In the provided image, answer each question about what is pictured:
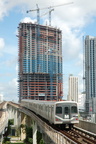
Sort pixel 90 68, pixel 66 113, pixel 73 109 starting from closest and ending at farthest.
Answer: pixel 66 113 → pixel 73 109 → pixel 90 68

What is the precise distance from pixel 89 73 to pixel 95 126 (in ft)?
538

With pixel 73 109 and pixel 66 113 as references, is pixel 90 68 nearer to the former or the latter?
pixel 73 109

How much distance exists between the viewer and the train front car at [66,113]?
28.2 metres

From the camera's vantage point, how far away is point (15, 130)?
94.2 meters

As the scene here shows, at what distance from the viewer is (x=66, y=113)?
28.5m

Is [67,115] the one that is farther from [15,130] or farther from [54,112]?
[15,130]

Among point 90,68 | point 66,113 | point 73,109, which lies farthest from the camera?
point 90,68

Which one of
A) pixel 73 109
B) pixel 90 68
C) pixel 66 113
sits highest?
pixel 90 68

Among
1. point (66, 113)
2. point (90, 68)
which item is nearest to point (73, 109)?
point (66, 113)

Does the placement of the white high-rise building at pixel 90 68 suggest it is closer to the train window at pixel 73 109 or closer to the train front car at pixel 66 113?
the train window at pixel 73 109

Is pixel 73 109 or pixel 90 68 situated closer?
pixel 73 109

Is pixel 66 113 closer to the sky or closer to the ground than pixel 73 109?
closer to the ground

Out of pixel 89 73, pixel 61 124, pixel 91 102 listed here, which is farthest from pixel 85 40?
pixel 61 124

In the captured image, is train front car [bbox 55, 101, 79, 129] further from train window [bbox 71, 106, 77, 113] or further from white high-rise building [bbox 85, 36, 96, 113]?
white high-rise building [bbox 85, 36, 96, 113]
